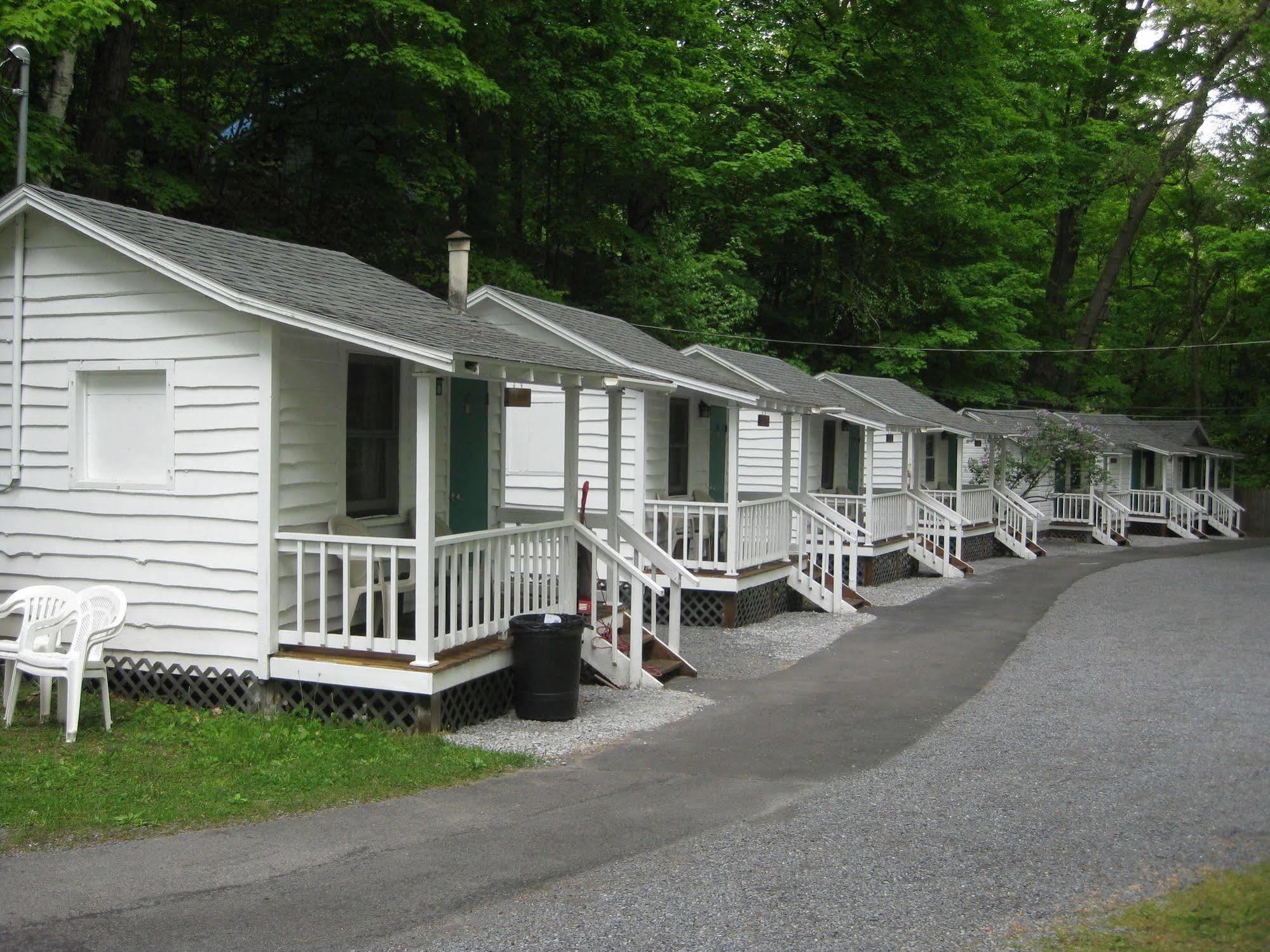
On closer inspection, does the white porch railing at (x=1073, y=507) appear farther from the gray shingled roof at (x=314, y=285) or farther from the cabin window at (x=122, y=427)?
the cabin window at (x=122, y=427)

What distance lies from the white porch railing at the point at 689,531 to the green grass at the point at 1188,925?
9.17 m

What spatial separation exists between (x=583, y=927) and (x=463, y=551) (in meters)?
4.12

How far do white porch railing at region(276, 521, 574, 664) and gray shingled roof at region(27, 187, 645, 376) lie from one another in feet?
4.64

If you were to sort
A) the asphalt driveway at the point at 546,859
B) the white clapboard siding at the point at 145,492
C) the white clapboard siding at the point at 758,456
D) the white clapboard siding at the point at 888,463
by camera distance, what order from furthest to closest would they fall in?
the white clapboard siding at the point at 888,463 < the white clapboard siding at the point at 758,456 < the white clapboard siding at the point at 145,492 < the asphalt driveway at the point at 546,859

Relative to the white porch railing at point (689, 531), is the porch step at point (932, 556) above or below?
below

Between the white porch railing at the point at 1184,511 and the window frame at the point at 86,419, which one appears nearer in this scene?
the window frame at the point at 86,419

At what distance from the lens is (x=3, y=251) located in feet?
29.2

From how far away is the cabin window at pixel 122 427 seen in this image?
845 centimetres

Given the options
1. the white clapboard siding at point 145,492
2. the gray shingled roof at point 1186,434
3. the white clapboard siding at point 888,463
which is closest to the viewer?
the white clapboard siding at point 145,492

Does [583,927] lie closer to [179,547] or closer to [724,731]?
[724,731]

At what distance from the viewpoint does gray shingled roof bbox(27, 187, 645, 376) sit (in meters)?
7.99

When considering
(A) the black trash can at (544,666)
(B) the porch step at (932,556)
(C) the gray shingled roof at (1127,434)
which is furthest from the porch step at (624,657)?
(C) the gray shingled roof at (1127,434)

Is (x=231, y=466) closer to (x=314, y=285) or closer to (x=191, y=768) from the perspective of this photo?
(x=314, y=285)

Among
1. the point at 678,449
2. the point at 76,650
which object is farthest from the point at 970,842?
the point at 678,449
